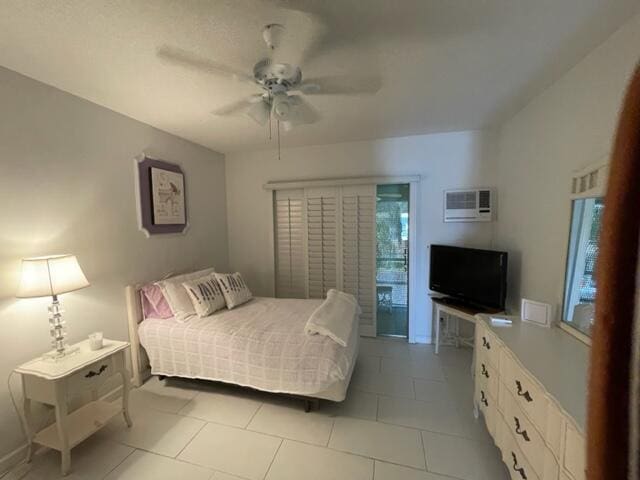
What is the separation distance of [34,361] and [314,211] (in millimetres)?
2749

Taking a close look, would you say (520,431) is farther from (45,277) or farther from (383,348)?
(45,277)

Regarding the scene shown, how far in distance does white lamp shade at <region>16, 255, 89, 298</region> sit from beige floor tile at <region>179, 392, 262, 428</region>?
4.16ft

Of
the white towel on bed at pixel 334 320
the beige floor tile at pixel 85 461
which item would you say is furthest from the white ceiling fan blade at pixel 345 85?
the beige floor tile at pixel 85 461

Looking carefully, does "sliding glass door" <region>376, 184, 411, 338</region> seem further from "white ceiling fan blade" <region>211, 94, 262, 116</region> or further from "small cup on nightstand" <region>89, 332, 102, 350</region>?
"small cup on nightstand" <region>89, 332, 102, 350</region>

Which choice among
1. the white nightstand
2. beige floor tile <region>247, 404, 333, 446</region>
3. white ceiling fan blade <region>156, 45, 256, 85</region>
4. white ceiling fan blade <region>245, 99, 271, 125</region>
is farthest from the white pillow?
white ceiling fan blade <region>156, 45, 256, 85</region>

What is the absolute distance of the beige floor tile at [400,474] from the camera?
1.58m

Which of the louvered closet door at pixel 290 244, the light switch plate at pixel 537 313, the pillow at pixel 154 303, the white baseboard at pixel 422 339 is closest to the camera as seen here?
the light switch plate at pixel 537 313

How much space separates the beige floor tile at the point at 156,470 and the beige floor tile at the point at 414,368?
1.71 metres

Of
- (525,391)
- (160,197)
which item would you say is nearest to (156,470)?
(525,391)

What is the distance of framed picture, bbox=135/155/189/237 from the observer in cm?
258

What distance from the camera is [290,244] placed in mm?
3729

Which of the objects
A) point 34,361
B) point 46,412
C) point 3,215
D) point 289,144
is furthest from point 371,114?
point 46,412

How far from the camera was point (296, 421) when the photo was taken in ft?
6.66

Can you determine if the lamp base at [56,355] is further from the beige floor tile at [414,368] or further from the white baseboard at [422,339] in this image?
the white baseboard at [422,339]
